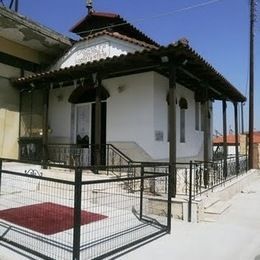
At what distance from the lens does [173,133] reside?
8711mm

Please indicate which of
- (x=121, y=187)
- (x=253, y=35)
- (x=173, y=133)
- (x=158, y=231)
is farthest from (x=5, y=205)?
(x=253, y=35)

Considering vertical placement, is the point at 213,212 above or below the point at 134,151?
below

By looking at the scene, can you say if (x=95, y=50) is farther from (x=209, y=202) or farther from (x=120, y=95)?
(x=209, y=202)

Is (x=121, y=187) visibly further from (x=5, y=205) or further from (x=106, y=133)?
(x=106, y=133)

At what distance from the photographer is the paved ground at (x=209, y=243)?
17.7 feet

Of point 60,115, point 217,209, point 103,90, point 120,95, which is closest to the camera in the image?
point 217,209

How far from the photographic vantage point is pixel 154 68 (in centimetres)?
1041

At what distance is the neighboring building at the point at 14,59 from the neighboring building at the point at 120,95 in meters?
0.26

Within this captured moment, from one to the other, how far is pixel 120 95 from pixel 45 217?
5764 mm

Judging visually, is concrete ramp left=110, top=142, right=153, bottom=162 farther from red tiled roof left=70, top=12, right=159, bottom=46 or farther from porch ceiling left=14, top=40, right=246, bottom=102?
red tiled roof left=70, top=12, right=159, bottom=46

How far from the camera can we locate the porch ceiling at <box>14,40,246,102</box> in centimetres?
882

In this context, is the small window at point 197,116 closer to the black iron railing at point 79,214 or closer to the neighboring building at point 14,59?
the neighboring building at point 14,59

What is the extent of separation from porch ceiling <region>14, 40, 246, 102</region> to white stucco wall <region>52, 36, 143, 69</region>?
1.31 metres

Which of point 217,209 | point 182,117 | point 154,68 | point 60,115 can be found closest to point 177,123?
point 182,117
